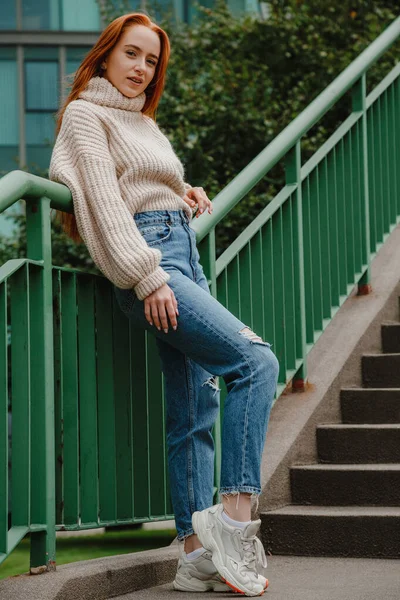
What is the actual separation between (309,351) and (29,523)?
7.03 ft

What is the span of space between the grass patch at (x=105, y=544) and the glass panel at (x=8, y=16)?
827 centimetres

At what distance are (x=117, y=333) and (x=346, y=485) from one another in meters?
1.23

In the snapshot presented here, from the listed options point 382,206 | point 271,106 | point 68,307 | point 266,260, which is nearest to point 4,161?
point 271,106

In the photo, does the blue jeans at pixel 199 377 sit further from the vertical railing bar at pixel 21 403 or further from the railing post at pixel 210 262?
the railing post at pixel 210 262

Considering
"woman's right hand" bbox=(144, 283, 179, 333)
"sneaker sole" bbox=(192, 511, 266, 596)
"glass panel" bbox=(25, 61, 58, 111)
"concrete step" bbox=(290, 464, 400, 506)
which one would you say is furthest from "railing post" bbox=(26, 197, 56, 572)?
"glass panel" bbox=(25, 61, 58, 111)

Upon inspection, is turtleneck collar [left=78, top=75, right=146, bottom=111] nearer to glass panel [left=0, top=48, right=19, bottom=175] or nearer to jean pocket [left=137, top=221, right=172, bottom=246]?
jean pocket [left=137, top=221, right=172, bottom=246]

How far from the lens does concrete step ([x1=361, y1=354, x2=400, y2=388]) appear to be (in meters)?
5.11

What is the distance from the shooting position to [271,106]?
11023 mm

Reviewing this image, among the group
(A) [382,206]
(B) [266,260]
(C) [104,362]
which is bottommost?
(C) [104,362]

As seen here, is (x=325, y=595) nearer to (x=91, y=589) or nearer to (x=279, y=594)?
(x=279, y=594)

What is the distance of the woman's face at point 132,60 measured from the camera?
3.55 m

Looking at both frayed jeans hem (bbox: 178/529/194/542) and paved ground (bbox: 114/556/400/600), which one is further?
frayed jeans hem (bbox: 178/529/194/542)

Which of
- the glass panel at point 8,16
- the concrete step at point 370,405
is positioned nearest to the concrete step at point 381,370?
the concrete step at point 370,405

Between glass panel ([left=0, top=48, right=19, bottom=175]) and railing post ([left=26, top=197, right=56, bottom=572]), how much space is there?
596 inches
